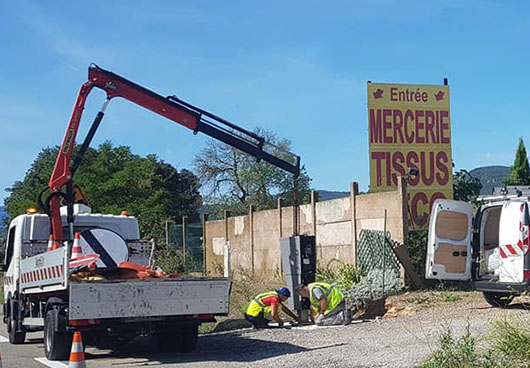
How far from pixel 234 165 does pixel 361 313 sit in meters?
31.8

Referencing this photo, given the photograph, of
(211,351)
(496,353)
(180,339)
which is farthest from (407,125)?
(496,353)

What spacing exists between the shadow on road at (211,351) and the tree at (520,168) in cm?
3612

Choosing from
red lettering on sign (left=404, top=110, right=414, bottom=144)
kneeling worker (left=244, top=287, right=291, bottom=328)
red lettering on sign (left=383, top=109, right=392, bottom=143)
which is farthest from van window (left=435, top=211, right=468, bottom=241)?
red lettering on sign (left=404, top=110, right=414, bottom=144)

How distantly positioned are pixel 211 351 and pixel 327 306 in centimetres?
307

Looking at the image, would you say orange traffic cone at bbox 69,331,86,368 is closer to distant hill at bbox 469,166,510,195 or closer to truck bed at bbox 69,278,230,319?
truck bed at bbox 69,278,230,319

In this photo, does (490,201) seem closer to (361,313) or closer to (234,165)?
(361,313)

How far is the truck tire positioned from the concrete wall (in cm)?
704

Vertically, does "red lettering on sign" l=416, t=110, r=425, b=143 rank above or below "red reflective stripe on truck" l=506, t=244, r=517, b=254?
above

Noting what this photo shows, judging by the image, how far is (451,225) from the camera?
14953 millimetres

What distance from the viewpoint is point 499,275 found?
1374 centimetres

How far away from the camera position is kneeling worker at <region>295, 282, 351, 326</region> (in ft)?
46.9

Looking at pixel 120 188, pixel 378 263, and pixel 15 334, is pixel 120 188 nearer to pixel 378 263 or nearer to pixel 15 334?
pixel 378 263

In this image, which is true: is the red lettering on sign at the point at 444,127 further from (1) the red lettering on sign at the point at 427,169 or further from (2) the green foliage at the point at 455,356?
(2) the green foliage at the point at 455,356

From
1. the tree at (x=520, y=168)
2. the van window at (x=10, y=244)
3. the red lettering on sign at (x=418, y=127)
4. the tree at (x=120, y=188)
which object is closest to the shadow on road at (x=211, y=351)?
the van window at (x=10, y=244)
